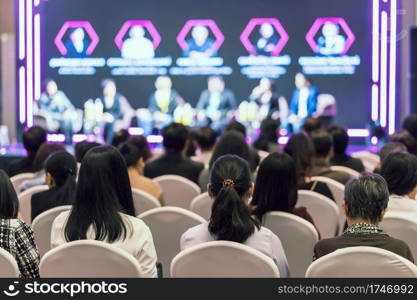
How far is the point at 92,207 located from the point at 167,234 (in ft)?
2.64

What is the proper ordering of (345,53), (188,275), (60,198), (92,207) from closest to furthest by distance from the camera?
1. (188,275)
2. (92,207)
3. (60,198)
4. (345,53)

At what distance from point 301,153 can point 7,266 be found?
2.73 meters

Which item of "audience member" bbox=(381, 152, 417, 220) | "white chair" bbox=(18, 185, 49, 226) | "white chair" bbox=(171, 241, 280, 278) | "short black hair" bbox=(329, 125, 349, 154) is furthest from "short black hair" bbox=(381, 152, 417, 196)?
"short black hair" bbox=(329, 125, 349, 154)

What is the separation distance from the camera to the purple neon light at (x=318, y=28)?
12.8 meters

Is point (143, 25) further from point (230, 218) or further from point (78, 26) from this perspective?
point (230, 218)

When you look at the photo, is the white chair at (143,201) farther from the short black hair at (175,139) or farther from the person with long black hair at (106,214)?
the short black hair at (175,139)

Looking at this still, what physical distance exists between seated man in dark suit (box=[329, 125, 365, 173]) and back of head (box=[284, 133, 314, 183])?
1280 mm

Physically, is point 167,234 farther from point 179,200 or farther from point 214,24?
point 214,24

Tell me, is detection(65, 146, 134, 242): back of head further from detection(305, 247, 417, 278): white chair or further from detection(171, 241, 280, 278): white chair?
detection(305, 247, 417, 278): white chair

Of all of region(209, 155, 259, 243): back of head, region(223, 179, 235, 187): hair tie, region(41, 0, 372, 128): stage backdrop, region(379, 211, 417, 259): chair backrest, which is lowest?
region(379, 211, 417, 259): chair backrest

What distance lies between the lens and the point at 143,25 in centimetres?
1320

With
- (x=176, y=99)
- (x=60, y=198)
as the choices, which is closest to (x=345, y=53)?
(x=176, y=99)

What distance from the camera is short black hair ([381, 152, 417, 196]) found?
13.6ft

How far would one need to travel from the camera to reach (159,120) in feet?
42.8
